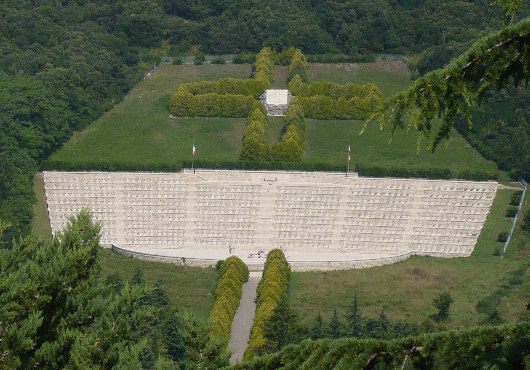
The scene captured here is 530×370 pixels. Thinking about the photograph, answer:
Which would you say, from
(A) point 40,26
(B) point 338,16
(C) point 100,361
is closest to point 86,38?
(A) point 40,26

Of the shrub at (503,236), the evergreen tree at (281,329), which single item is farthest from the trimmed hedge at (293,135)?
the evergreen tree at (281,329)

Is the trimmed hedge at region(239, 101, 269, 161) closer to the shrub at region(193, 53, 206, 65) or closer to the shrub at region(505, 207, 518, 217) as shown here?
the shrub at region(505, 207, 518, 217)

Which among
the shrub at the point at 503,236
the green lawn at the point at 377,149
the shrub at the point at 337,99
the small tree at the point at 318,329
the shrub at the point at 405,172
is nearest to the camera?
the small tree at the point at 318,329

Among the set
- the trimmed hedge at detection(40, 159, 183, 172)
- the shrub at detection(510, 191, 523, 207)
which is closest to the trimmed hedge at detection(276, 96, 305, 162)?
the trimmed hedge at detection(40, 159, 183, 172)

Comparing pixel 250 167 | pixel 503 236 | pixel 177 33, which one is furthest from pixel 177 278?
pixel 177 33

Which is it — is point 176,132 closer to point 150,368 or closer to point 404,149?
point 404,149

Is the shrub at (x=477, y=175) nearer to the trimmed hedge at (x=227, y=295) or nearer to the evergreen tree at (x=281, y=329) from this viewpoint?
the trimmed hedge at (x=227, y=295)
